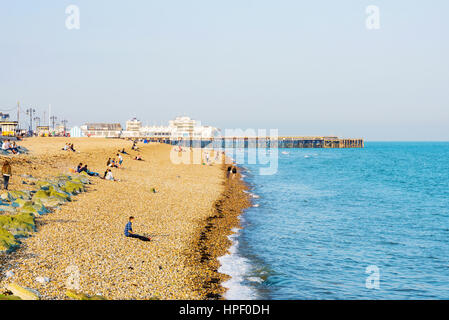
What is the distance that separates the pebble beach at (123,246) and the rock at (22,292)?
352mm

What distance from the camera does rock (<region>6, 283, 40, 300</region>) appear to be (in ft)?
28.7

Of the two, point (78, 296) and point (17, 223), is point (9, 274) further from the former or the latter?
point (17, 223)

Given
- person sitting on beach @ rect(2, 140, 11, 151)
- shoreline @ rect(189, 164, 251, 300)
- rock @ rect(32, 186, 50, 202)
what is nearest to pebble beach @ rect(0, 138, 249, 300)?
shoreline @ rect(189, 164, 251, 300)

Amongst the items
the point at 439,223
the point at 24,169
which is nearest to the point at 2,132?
the point at 24,169

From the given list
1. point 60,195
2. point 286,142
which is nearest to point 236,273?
point 60,195

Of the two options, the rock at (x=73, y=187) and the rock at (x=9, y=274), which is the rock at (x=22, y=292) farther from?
the rock at (x=73, y=187)

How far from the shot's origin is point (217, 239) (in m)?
18.2

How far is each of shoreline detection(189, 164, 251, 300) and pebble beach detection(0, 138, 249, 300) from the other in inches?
1.6

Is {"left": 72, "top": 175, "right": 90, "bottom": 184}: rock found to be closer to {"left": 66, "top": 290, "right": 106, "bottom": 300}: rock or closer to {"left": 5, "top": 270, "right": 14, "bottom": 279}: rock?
{"left": 5, "top": 270, "right": 14, "bottom": 279}: rock

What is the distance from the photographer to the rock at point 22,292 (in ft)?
28.7

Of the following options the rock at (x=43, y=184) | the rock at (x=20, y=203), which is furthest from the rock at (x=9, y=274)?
the rock at (x=43, y=184)

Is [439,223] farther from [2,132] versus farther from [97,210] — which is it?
[2,132]

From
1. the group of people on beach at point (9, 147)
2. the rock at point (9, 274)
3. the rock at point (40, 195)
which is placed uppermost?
the group of people on beach at point (9, 147)

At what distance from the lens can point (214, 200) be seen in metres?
28.8
